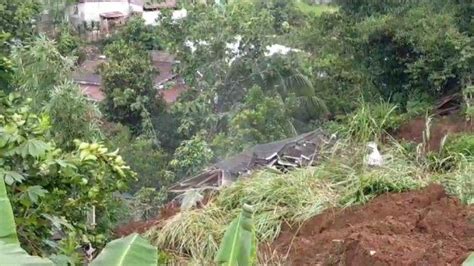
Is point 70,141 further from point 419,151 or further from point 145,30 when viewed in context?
point 145,30

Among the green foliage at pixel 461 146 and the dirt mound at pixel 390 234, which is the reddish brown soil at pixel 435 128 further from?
the dirt mound at pixel 390 234

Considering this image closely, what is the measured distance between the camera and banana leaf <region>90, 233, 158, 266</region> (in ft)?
7.25

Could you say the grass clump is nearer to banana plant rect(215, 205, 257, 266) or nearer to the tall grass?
the tall grass

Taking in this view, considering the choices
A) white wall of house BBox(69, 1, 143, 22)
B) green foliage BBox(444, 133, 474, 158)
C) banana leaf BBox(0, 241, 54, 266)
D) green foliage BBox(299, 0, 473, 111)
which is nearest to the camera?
banana leaf BBox(0, 241, 54, 266)

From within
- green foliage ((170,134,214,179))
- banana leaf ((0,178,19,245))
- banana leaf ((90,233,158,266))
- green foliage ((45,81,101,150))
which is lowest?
green foliage ((170,134,214,179))

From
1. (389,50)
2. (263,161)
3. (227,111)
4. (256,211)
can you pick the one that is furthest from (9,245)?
(227,111)

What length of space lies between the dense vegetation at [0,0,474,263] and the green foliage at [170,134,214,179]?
2cm

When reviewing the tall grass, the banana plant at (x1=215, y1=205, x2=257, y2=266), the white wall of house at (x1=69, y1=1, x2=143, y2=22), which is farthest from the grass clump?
the white wall of house at (x1=69, y1=1, x2=143, y2=22)

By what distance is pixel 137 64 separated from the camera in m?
10.3

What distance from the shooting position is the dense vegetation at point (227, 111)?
3027 mm

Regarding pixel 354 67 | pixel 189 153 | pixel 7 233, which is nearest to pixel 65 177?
pixel 7 233

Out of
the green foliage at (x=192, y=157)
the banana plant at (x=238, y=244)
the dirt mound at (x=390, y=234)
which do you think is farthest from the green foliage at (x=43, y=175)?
the green foliage at (x=192, y=157)

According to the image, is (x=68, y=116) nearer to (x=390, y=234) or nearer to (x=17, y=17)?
Result: (x=390, y=234)

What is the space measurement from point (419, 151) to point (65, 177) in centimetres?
374
